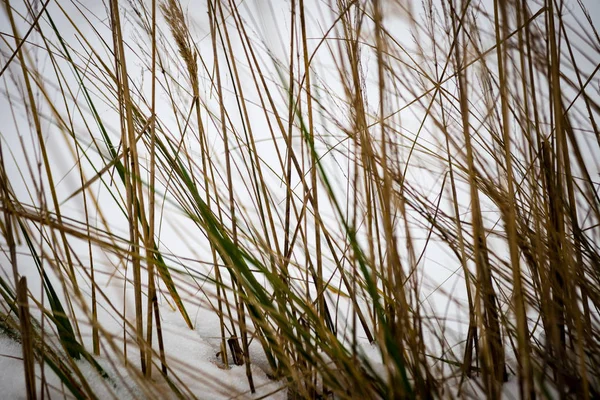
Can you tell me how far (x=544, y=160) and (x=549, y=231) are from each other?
0.11 meters

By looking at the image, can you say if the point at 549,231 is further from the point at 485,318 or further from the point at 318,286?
the point at 318,286

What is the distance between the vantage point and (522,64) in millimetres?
422

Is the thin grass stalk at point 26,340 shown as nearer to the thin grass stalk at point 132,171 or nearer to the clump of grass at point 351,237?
the clump of grass at point 351,237

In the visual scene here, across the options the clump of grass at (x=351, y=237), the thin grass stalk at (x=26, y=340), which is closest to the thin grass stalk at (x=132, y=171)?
the clump of grass at (x=351, y=237)

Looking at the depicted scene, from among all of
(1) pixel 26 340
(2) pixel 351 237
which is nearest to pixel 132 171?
(1) pixel 26 340

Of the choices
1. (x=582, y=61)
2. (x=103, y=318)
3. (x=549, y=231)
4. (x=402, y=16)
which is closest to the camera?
(x=549, y=231)

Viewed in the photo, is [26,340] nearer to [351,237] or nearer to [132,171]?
[132,171]

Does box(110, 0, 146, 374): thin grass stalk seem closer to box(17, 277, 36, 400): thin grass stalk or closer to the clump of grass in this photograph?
the clump of grass

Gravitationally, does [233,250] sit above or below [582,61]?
below

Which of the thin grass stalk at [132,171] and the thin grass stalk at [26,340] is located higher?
the thin grass stalk at [132,171]

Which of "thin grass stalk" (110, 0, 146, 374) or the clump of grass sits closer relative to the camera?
the clump of grass

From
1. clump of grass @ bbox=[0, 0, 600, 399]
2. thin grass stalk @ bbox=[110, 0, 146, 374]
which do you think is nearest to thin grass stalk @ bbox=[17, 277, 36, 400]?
clump of grass @ bbox=[0, 0, 600, 399]

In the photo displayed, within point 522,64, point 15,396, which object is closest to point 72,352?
point 15,396

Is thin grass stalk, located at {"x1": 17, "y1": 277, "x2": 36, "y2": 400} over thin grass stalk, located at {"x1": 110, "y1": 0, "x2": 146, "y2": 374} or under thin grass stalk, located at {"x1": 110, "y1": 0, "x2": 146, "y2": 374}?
under
